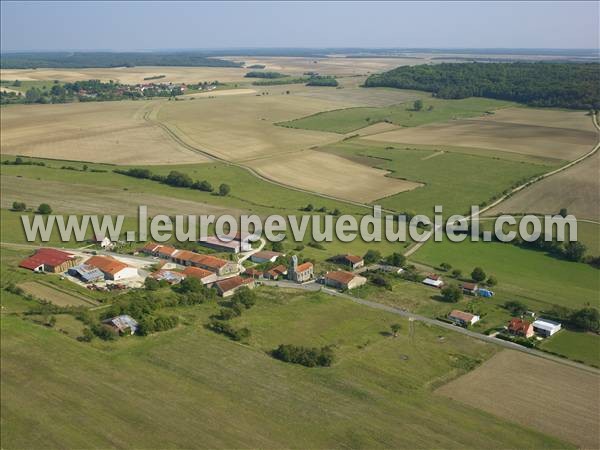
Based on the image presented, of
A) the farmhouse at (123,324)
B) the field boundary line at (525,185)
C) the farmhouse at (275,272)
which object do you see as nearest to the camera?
the farmhouse at (123,324)

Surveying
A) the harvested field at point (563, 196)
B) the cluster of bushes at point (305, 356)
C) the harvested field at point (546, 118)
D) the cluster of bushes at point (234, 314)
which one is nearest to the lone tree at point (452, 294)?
the cluster of bushes at point (305, 356)

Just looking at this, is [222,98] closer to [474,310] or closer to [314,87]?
[314,87]

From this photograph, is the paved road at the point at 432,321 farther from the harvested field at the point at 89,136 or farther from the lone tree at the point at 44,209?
the harvested field at the point at 89,136

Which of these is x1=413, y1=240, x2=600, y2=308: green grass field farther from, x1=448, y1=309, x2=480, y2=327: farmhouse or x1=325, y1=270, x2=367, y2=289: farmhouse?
x1=325, y1=270, x2=367, y2=289: farmhouse

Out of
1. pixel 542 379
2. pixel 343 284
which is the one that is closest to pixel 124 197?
pixel 343 284

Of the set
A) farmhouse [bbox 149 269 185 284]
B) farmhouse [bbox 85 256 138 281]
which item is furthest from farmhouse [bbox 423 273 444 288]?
farmhouse [bbox 85 256 138 281]
